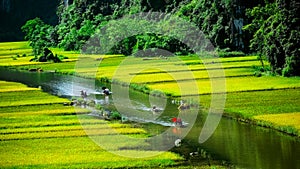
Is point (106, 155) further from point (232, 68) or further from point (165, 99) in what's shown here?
point (232, 68)

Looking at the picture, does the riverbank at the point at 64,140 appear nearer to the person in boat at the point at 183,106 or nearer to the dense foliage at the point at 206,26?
the person in boat at the point at 183,106

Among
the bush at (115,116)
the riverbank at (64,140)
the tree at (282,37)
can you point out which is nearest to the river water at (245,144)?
the riverbank at (64,140)

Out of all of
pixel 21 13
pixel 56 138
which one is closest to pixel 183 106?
pixel 56 138

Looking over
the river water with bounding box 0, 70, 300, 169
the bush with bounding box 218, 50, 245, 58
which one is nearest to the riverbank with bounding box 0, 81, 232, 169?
the river water with bounding box 0, 70, 300, 169

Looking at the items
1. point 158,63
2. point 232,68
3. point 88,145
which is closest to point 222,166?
point 88,145

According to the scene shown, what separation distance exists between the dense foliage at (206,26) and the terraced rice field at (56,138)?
16.7 metres

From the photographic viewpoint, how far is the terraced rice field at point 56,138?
20.7 meters

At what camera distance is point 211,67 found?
164 ft

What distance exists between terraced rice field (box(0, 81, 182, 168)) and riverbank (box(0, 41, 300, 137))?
19.2ft

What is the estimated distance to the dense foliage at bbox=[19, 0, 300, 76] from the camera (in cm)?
4303

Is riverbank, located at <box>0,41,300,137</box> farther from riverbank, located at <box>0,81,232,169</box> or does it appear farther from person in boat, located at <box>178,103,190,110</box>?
riverbank, located at <box>0,81,232,169</box>

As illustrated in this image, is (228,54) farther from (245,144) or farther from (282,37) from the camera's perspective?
(245,144)

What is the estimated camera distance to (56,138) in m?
24.8

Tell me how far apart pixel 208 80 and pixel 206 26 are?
27.1 meters
